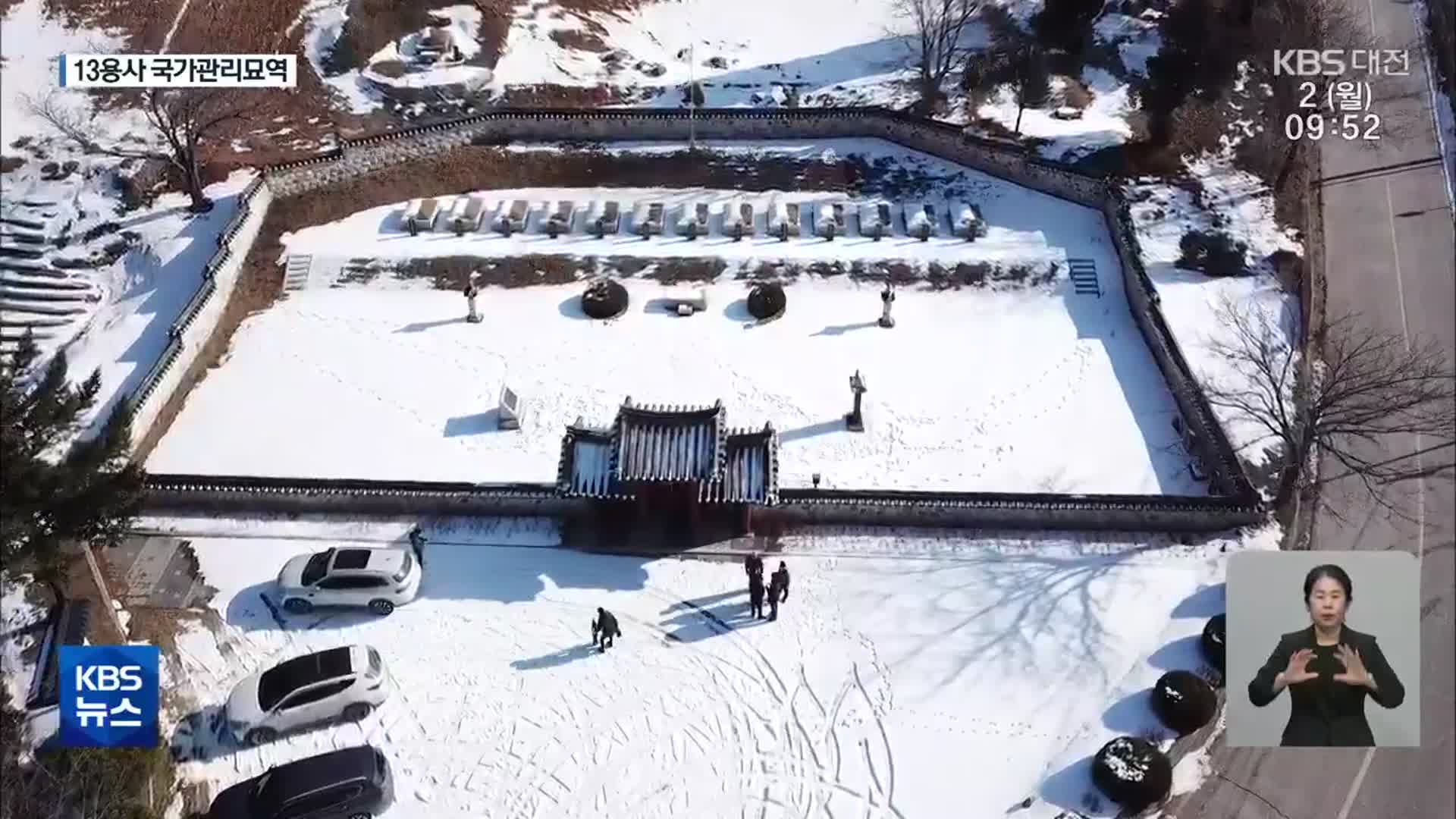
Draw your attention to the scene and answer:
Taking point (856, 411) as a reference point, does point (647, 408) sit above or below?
above

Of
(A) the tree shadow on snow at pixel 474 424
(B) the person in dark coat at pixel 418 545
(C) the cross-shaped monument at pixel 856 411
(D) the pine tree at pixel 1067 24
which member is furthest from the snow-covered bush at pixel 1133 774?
(D) the pine tree at pixel 1067 24

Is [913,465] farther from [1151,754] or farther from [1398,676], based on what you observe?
[1398,676]

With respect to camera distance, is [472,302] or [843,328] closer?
[472,302]

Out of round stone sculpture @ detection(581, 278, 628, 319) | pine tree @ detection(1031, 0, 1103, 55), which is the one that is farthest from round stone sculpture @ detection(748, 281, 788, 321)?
pine tree @ detection(1031, 0, 1103, 55)

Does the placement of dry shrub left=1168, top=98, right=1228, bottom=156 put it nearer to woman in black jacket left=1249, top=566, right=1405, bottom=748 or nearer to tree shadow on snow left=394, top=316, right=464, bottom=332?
woman in black jacket left=1249, top=566, right=1405, bottom=748

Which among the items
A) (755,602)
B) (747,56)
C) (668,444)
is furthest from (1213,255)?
(747,56)

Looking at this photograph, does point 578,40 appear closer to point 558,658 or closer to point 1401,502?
point 558,658

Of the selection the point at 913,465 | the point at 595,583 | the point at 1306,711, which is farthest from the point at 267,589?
the point at 1306,711
